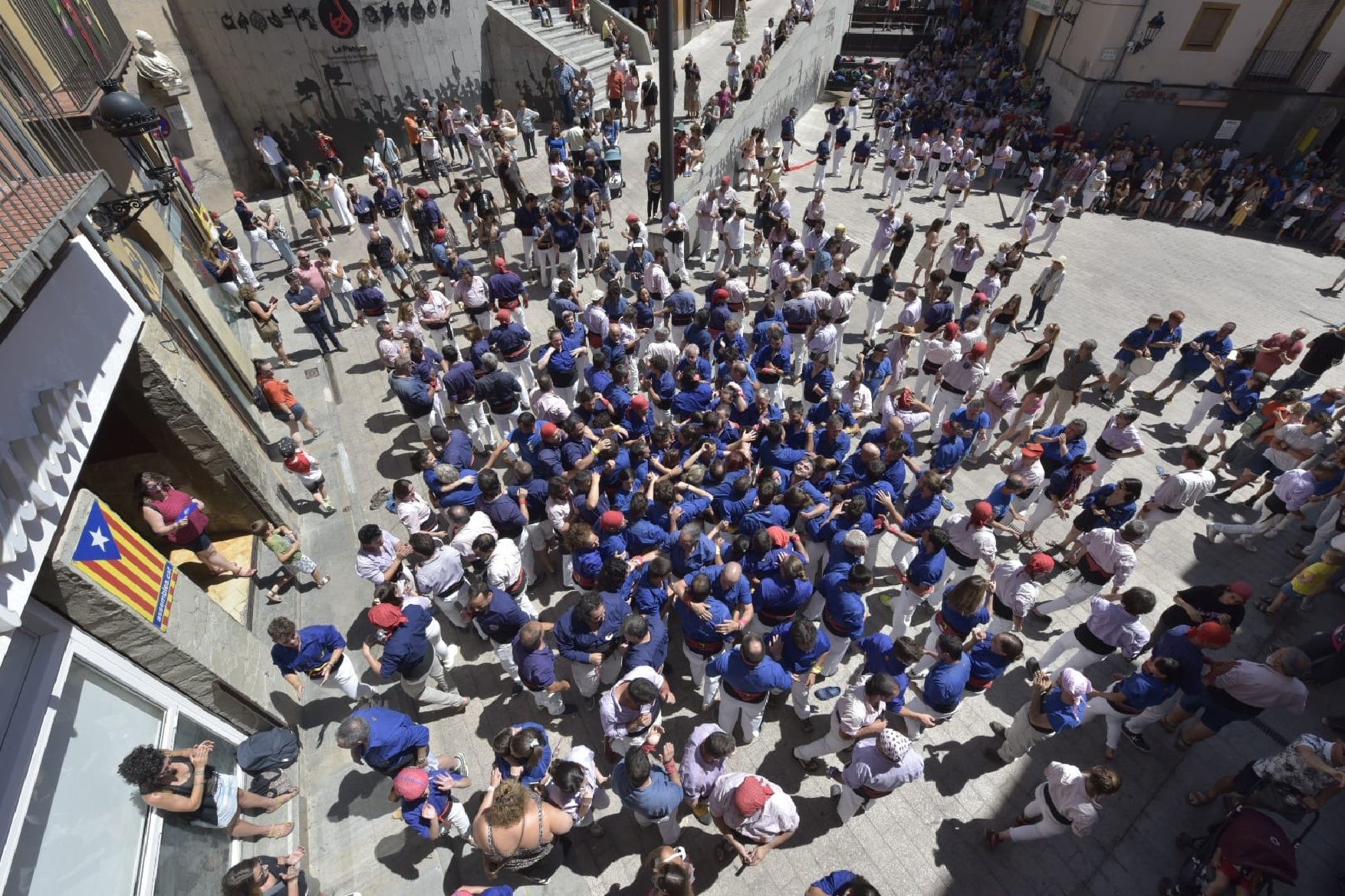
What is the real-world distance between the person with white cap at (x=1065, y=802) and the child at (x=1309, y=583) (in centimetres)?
418

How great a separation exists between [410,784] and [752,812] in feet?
8.66

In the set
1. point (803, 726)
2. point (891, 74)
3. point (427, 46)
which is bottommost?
point (803, 726)

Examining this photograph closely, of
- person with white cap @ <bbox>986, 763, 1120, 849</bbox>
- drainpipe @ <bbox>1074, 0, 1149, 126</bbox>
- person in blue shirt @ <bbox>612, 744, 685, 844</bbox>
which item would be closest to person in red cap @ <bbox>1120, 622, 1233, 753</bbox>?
person with white cap @ <bbox>986, 763, 1120, 849</bbox>

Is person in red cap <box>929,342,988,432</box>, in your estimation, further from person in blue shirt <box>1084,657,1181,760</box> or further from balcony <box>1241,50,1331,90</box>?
balcony <box>1241,50,1331,90</box>

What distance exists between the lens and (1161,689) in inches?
210

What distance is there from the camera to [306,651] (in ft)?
17.7

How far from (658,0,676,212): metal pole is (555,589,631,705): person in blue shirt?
9513 millimetres

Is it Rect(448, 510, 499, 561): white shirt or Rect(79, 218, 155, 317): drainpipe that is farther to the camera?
Rect(448, 510, 499, 561): white shirt

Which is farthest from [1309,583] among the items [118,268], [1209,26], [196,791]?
[1209,26]

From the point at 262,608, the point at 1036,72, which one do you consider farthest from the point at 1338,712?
the point at 1036,72

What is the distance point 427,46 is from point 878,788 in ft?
75.9

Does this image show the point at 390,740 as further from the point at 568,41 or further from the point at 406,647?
the point at 568,41

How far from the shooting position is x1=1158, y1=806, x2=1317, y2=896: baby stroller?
13.9ft

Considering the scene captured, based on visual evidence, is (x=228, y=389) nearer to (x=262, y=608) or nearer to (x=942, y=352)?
(x=262, y=608)
